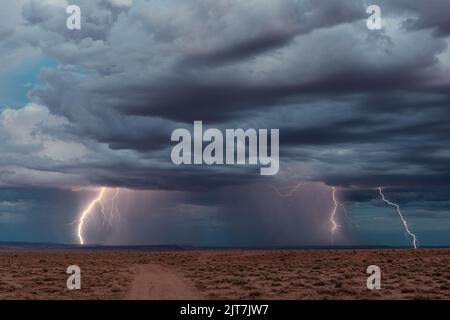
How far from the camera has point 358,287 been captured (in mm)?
38312

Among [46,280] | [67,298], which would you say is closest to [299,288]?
[67,298]
